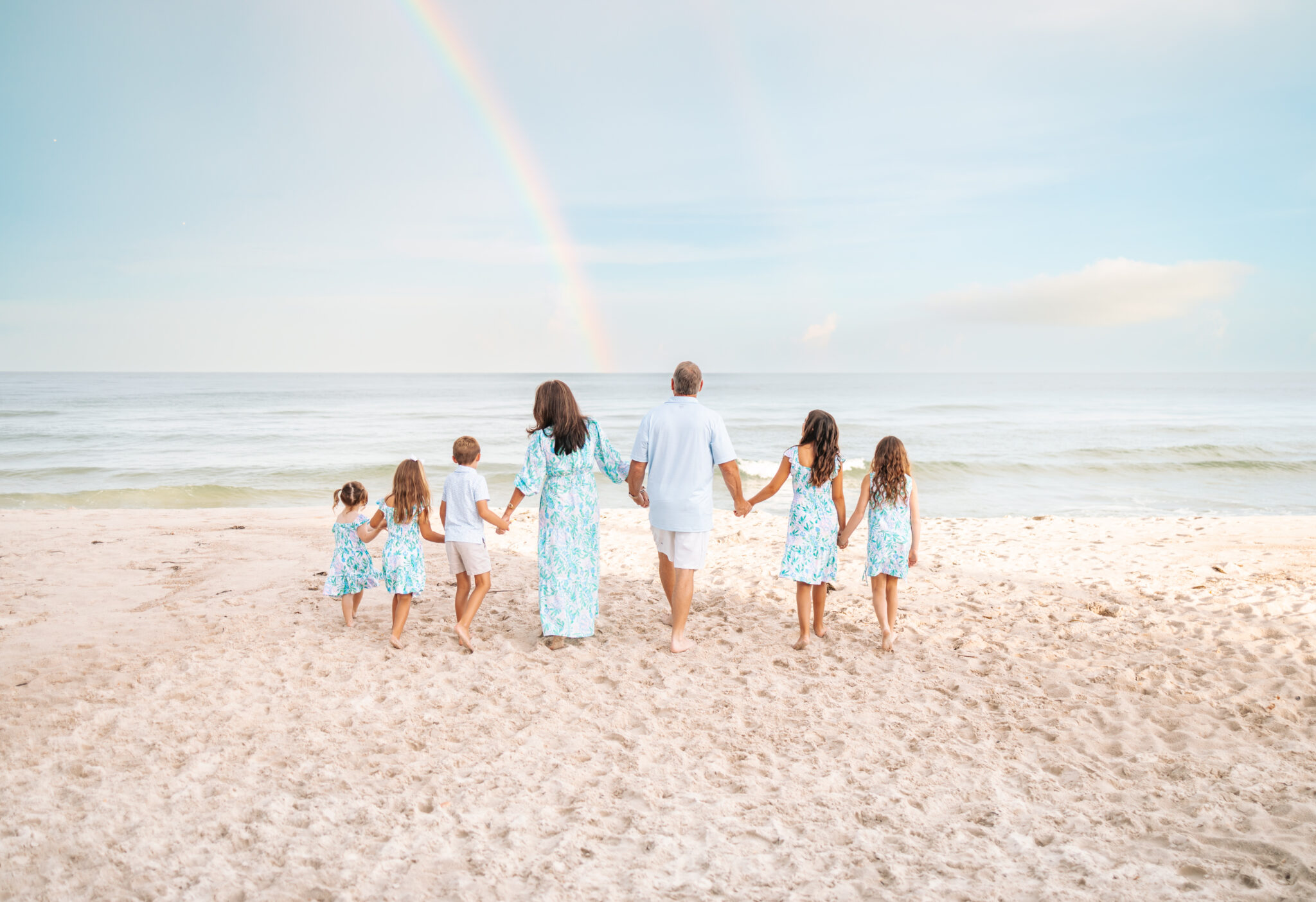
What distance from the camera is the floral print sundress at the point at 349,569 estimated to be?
5785mm

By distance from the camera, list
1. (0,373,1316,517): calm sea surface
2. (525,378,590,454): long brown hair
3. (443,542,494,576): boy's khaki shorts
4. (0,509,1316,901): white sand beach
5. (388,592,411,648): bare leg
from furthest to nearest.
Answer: (0,373,1316,517): calm sea surface < (388,592,411,648): bare leg < (443,542,494,576): boy's khaki shorts < (525,378,590,454): long brown hair < (0,509,1316,901): white sand beach

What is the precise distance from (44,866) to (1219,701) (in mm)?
5902

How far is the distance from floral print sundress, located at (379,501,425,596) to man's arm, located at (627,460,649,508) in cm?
158

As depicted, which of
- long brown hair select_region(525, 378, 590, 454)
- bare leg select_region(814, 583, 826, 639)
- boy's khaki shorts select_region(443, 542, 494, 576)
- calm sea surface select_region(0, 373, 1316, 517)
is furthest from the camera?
calm sea surface select_region(0, 373, 1316, 517)

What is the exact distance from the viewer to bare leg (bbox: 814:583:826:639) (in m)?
5.70

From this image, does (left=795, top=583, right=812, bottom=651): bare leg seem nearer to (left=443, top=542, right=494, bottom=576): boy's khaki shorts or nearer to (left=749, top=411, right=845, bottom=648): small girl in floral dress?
(left=749, top=411, right=845, bottom=648): small girl in floral dress

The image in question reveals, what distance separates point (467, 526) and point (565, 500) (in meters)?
0.75

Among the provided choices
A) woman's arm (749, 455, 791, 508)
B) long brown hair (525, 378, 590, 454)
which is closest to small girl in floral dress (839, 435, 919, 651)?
woman's arm (749, 455, 791, 508)

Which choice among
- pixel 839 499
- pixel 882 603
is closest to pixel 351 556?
pixel 839 499

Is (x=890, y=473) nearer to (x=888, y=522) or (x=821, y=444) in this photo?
(x=888, y=522)

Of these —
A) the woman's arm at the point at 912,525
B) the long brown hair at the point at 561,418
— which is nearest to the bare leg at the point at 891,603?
the woman's arm at the point at 912,525

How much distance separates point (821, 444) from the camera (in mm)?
5281

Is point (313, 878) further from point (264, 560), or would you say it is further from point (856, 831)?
point (264, 560)

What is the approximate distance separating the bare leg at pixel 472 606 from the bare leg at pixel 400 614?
40 centimetres
